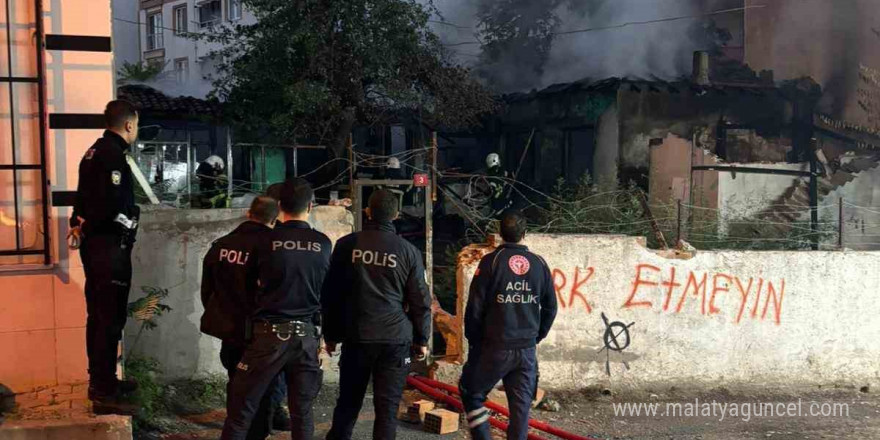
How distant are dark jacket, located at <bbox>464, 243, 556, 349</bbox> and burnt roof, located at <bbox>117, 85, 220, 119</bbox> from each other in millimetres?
13084

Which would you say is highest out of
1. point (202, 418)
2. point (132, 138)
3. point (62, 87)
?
point (62, 87)

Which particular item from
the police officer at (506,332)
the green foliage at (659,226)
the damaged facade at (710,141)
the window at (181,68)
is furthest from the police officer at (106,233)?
the window at (181,68)

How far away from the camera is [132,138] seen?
474cm

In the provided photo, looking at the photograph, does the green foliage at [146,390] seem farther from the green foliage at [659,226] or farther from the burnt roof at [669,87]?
the burnt roof at [669,87]

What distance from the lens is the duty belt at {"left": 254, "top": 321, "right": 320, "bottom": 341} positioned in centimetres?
425

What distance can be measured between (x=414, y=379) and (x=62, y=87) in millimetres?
3916

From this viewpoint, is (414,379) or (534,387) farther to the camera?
(414,379)

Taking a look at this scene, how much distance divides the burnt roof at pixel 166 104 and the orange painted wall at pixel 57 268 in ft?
39.4

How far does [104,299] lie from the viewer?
457cm

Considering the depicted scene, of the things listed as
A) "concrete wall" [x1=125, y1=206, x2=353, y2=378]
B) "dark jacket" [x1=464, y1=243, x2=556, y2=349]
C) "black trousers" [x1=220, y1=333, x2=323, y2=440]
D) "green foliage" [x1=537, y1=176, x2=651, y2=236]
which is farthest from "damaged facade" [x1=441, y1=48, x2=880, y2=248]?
"black trousers" [x1=220, y1=333, x2=323, y2=440]

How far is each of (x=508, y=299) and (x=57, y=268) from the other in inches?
119

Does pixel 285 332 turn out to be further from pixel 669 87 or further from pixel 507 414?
pixel 669 87

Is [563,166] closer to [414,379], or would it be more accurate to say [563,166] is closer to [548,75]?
[548,75]

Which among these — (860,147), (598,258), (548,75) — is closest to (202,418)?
(598,258)
